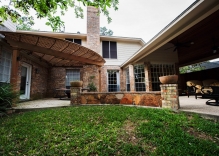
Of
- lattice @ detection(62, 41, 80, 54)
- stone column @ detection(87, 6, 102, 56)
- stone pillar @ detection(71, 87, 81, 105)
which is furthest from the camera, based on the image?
stone column @ detection(87, 6, 102, 56)

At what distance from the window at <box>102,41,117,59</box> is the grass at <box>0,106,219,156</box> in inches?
288

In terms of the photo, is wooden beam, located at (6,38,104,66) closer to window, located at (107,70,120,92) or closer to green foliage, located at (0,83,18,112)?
green foliage, located at (0,83,18,112)

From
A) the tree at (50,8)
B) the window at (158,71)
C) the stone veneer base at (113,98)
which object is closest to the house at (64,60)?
the tree at (50,8)

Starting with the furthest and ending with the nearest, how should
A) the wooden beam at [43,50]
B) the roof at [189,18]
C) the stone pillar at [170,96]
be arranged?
the wooden beam at [43,50] < the stone pillar at [170,96] < the roof at [189,18]

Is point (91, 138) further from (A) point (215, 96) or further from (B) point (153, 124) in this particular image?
(A) point (215, 96)

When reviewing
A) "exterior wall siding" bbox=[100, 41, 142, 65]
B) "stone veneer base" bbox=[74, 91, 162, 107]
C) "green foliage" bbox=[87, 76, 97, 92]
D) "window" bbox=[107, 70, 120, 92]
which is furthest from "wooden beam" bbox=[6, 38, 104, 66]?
"exterior wall siding" bbox=[100, 41, 142, 65]

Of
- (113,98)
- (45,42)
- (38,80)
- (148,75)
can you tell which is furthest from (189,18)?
(38,80)

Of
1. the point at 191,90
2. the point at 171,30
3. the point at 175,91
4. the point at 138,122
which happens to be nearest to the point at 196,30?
the point at 171,30

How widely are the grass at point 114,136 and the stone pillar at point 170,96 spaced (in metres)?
0.29

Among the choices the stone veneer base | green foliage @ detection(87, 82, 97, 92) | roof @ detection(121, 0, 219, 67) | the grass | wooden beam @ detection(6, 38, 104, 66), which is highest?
roof @ detection(121, 0, 219, 67)

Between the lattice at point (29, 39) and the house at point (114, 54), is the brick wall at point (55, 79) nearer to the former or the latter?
the house at point (114, 54)

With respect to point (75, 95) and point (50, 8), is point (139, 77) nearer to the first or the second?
point (75, 95)

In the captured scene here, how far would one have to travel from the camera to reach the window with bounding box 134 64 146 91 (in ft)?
23.7

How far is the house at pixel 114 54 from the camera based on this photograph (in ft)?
12.6
